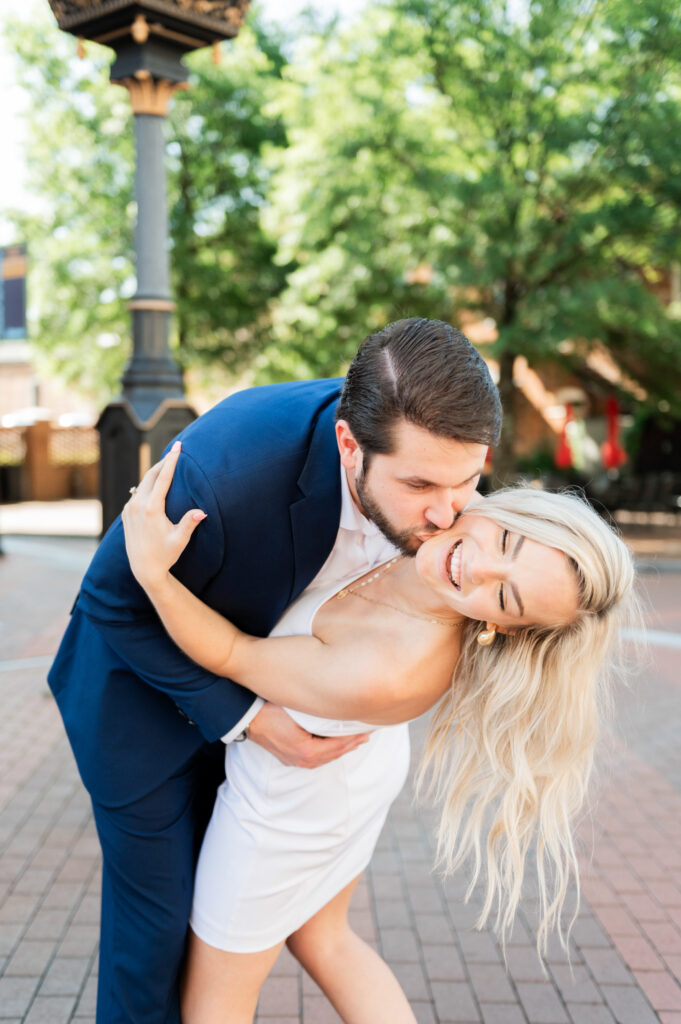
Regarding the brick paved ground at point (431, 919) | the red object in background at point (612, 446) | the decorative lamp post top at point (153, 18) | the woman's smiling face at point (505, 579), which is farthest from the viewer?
the red object in background at point (612, 446)

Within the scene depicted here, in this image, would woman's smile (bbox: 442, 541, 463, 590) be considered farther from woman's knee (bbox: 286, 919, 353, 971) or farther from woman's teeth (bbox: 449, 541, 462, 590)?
woman's knee (bbox: 286, 919, 353, 971)

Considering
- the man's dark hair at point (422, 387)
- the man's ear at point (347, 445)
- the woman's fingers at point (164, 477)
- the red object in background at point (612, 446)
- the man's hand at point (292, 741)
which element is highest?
the man's dark hair at point (422, 387)

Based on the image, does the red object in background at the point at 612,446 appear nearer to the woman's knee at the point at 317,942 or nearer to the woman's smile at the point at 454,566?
the woman's knee at the point at 317,942

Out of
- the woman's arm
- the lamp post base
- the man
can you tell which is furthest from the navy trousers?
the lamp post base

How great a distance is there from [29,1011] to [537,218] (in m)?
11.3

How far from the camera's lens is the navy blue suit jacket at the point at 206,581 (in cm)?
194

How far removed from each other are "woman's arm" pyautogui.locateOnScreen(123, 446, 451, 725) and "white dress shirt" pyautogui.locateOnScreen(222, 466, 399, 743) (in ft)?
0.82

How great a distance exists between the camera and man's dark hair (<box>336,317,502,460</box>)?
1831mm

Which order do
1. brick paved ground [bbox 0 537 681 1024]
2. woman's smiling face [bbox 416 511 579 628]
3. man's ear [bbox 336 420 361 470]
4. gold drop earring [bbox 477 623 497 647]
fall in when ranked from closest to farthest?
woman's smiling face [bbox 416 511 579 628]
gold drop earring [bbox 477 623 497 647]
man's ear [bbox 336 420 361 470]
brick paved ground [bbox 0 537 681 1024]

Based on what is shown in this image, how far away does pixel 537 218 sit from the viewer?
39.6 feet

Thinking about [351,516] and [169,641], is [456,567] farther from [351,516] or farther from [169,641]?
[169,641]

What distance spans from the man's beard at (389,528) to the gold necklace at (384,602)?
54mm

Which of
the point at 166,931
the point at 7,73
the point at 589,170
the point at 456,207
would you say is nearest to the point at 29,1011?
the point at 166,931

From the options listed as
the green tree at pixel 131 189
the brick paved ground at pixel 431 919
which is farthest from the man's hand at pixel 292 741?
the green tree at pixel 131 189
